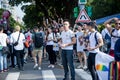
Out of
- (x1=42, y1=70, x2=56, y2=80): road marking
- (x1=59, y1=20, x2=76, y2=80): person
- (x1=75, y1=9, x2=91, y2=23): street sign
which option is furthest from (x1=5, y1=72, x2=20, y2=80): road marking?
(x1=75, y1=9, x2=91, y2=23): street sign

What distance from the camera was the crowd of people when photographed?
1124 cm

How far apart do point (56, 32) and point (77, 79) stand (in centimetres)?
640

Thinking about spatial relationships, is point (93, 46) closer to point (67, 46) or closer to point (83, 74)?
point (67, 46)

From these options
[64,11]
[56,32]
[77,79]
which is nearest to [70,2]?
[64,11]

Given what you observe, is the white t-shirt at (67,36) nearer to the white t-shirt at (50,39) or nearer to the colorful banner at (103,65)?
the colorful banner at (103,65)

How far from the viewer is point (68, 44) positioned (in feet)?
39.9

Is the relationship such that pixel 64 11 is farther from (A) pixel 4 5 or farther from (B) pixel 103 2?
(A) pixel 4 5

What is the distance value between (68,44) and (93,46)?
1081 millimetres

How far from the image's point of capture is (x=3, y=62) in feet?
56.2

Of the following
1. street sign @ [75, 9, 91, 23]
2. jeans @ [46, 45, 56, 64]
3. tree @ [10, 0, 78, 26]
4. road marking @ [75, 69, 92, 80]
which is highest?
tree @ [10, 0, 78, 26]

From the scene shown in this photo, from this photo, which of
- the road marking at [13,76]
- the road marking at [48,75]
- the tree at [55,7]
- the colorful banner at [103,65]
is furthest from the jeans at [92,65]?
the tree at [55,7]

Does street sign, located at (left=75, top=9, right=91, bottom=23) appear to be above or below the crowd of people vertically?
above

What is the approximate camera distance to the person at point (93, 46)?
11.1 meters

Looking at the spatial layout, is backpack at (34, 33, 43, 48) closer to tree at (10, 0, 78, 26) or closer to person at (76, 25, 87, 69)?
person at (76, 25, 87, 69)
